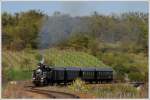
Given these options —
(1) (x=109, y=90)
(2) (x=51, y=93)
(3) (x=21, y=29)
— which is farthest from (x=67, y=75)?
(3) (x=21, y=29)

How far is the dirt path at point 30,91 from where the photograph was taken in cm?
429

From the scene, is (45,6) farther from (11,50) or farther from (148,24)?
(148,24)

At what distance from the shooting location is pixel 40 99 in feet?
14.0

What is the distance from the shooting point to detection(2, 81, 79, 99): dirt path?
429 cm

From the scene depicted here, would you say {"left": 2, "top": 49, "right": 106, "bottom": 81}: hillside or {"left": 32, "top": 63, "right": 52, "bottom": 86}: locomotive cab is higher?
{"left": 2, "top": 49, "right": 106, "bottom": 81}: hillside

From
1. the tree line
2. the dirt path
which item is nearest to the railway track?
the dirt path

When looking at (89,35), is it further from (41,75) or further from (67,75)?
(41,75)

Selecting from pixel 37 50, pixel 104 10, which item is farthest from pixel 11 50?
pixel 104 10

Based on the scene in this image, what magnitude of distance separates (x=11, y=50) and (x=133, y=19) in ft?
2.50

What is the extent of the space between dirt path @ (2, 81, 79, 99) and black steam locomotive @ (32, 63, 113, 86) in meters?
0.04

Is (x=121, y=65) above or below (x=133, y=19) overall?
below

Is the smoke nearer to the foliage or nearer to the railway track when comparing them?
the foliage

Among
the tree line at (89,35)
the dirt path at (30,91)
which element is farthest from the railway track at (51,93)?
the tree line at (89,35)

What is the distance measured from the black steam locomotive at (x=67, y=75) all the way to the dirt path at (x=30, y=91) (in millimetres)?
39
